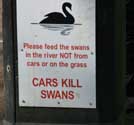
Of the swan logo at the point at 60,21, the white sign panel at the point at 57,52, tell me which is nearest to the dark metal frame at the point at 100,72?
the white sign panel at the point at 57,52

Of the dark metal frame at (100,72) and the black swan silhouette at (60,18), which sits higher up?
the black swan silhouette at (60,18)

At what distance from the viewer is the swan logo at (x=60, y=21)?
15.1 feet

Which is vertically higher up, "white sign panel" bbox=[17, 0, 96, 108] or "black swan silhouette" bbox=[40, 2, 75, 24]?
"black swan silhouette" bbox=[40, 2, 75, 24]

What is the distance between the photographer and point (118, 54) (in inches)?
185

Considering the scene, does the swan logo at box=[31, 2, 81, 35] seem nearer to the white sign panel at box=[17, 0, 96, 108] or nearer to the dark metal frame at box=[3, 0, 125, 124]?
the white sign panel at box=[17, 0, 96, 108]

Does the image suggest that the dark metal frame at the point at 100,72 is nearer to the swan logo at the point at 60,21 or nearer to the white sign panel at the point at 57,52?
the white sign panel at the point at 57,52

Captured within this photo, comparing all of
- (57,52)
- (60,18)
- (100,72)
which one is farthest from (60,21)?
(100,72)

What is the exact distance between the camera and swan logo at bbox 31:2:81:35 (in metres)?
4.60

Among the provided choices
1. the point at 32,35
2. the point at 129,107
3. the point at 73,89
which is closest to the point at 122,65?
the point at 73,89

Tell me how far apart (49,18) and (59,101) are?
0.71 meters

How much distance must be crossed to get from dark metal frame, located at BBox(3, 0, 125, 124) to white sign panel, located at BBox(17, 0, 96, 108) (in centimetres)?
5

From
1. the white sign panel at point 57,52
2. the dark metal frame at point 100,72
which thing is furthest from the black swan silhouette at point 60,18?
the dark metal frame at point 100,72

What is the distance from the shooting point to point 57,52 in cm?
465

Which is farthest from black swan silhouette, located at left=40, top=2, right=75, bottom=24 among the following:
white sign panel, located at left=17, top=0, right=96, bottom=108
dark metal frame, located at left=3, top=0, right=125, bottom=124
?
dark metal frame, located at left=3, top=0, right=125, bottom=124
